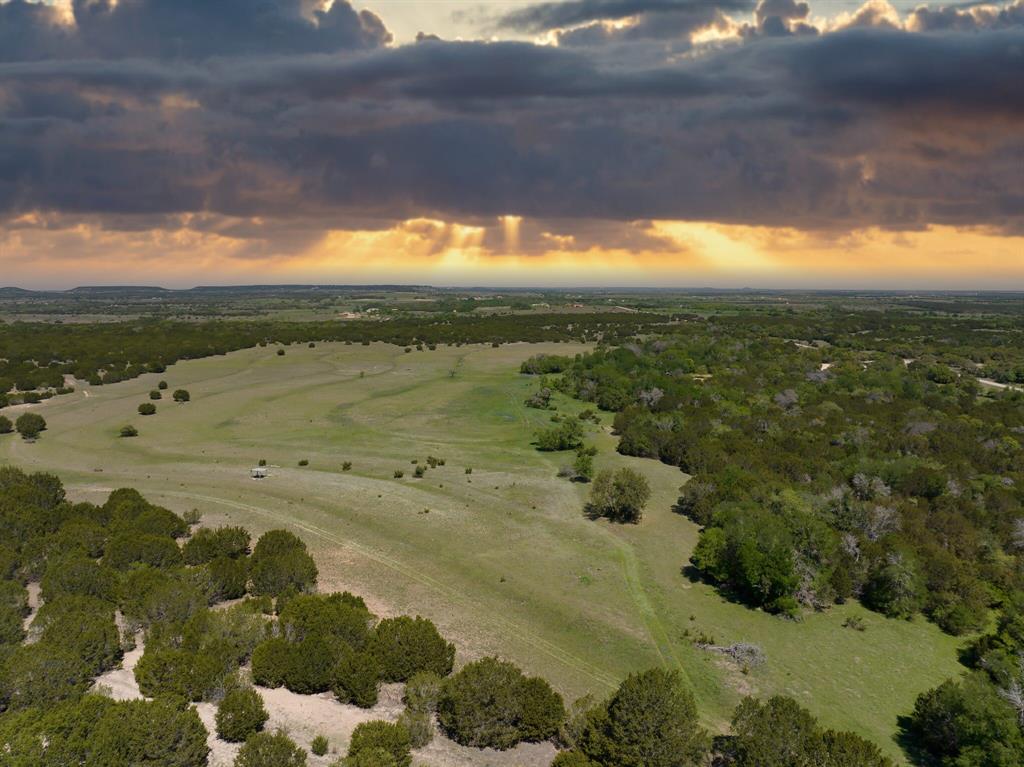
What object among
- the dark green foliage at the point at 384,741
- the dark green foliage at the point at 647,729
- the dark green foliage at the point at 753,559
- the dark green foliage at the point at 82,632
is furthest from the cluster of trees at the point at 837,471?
the dark green foliage at the point at 82,632

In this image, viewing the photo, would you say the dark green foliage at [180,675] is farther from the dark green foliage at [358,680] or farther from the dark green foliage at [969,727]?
the dark green foliage at [969,727]

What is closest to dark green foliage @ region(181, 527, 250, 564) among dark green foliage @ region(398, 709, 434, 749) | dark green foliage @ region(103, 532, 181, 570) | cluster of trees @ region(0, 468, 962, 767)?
dark green foliage @ region(103, 532, 181, 570)

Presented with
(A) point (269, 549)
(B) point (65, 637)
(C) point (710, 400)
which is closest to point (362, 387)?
(C) point (710, 400)

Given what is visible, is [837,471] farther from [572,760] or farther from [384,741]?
[384,741]

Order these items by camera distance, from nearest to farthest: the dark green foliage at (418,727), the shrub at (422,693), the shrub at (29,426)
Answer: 1. the dark green foliage at (418,727)
2. the shrub at (422,693)
3. the shrub at (29,426)

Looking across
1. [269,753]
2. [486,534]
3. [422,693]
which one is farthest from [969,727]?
[486,534]

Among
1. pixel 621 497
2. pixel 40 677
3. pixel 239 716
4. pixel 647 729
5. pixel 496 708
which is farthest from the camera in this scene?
pixel 621 497
